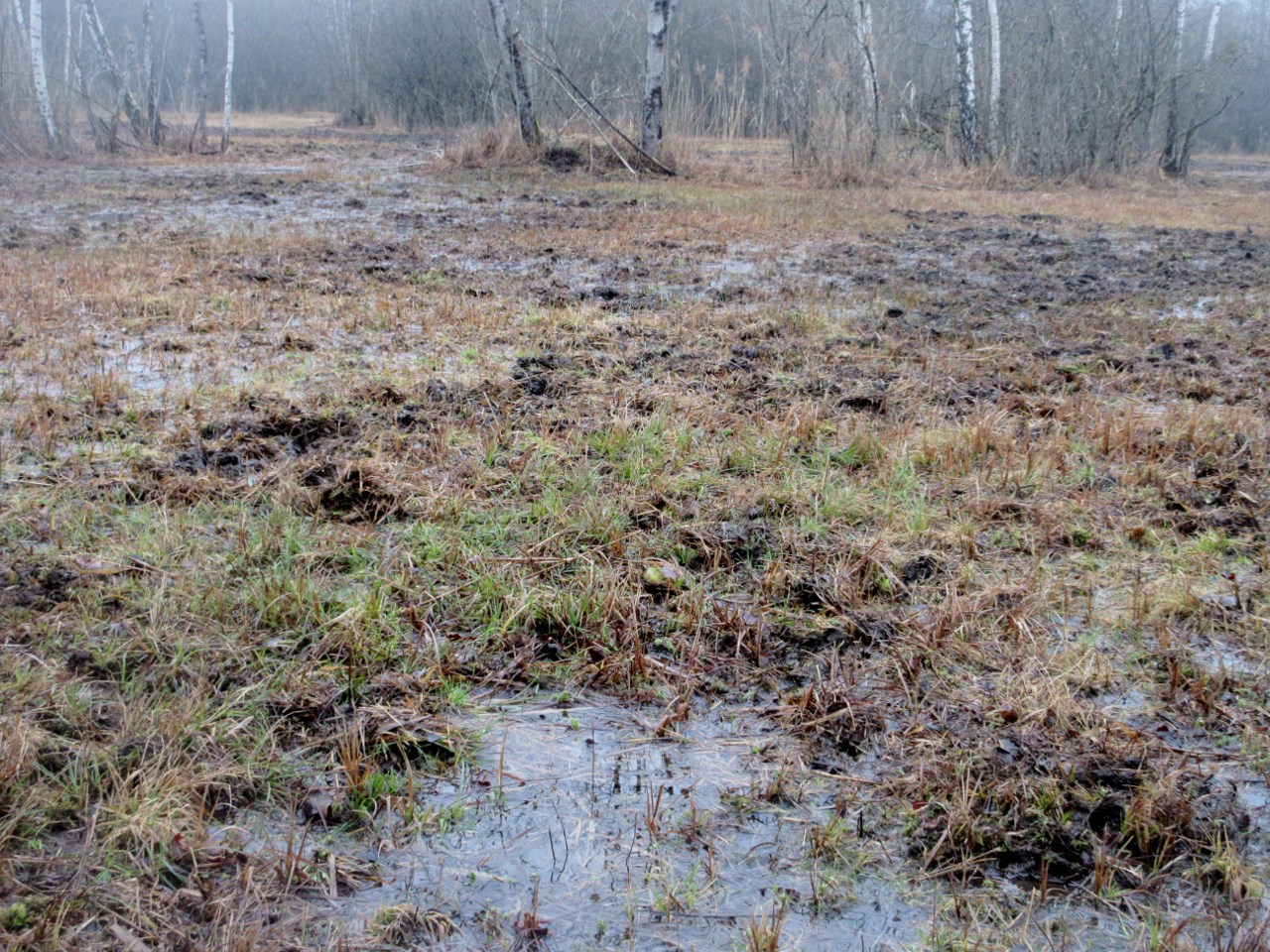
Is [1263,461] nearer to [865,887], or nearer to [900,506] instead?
[900,506]

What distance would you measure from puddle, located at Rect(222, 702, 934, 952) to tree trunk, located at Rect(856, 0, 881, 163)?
1312cm

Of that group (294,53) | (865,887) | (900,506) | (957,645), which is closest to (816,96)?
(900,506)

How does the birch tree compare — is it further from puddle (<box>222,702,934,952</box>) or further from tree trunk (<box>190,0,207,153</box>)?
puddle (<box>222,702,934,952</box>)

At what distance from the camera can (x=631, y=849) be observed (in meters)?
1.92

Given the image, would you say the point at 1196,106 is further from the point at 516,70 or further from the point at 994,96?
the point at 516,70

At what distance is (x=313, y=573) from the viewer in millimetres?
2840

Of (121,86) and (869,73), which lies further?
(121,86)

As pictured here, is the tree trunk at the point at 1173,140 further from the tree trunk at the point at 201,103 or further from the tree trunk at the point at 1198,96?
the tree trunk at the point at 201,103

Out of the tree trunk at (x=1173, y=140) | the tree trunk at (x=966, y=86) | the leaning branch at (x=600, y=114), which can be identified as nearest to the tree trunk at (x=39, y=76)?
the leaning branch at (x=600, y=114)

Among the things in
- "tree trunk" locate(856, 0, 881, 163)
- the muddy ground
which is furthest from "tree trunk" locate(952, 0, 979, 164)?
the muddy ground

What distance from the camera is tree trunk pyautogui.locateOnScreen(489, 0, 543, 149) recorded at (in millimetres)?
13867

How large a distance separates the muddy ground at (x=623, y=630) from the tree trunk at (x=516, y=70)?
959 cm

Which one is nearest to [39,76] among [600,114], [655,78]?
[600,114]

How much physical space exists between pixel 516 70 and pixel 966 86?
23.5 ft
